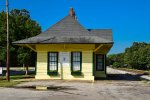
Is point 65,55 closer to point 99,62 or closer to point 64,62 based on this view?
point 64,62

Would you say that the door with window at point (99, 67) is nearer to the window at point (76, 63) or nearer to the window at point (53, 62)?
the window at point (76, 63)

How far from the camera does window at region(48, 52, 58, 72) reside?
108 feet

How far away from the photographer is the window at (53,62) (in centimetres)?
3306

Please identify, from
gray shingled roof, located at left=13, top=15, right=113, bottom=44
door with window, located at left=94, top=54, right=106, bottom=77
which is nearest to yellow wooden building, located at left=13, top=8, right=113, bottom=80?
gray shingled roof, located at left=13, top=15, right=113, bottom=44

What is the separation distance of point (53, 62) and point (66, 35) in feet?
8.83

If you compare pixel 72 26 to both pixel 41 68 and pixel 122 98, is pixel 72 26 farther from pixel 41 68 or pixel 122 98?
pixel 122 98

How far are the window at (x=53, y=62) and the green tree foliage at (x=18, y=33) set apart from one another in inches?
348

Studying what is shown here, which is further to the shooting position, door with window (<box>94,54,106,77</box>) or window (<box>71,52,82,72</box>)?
door with window (<box>94,54,106,77</box>)

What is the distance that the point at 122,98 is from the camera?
56.1ft

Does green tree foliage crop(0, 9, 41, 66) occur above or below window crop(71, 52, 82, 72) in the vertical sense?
above

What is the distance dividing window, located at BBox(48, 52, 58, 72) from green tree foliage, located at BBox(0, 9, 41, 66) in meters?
8.84

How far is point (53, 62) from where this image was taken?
33.1m

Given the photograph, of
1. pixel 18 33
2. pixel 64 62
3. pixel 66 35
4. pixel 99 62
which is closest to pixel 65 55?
pixel 64 62

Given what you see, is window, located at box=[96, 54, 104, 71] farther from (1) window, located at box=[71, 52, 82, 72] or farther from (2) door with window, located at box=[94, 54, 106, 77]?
(1) window, located at box=[71, 52, 82, 72]
